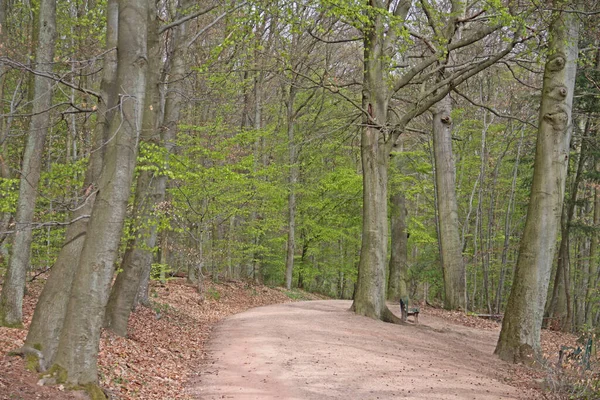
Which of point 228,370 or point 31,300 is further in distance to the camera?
point 31,300

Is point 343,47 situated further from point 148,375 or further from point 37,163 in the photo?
point 148,375

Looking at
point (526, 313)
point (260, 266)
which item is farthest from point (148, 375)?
point (260, 266)

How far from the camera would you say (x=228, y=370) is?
883cm

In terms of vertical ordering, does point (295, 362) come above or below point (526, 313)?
below

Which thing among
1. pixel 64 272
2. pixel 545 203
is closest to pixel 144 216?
pixel 64 272

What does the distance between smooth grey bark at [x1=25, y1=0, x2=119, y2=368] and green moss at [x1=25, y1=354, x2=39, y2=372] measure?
0.07 m

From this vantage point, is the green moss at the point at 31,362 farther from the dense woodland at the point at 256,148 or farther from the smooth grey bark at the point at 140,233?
the smooth grey bark at the point at 140,233

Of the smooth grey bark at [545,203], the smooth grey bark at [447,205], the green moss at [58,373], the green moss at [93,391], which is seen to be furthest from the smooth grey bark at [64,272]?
the smooth grey bark at [447,205]

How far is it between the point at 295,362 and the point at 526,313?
485 cm

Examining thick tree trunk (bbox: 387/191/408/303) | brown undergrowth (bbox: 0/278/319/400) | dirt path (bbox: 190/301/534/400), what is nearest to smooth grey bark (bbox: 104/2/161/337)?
brown undergrowth (bbox: 0/278/319/400)

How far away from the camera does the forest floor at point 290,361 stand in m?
7.32

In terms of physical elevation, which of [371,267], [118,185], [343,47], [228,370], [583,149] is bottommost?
[228,370]

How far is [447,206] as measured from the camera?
18781 mm

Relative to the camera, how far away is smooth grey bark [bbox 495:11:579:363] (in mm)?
10594
